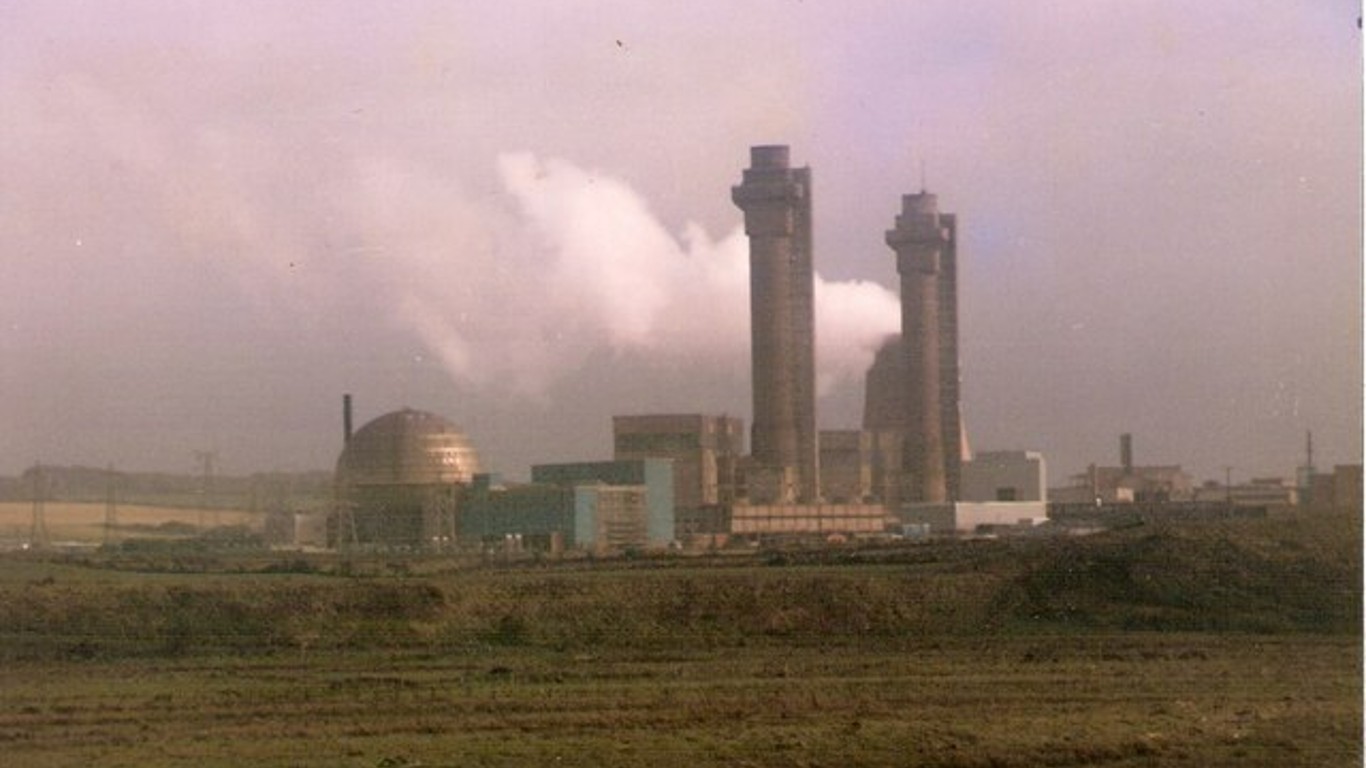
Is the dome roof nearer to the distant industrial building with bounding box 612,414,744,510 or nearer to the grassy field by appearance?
the distant industrial building with bounding box 612,414,744,510

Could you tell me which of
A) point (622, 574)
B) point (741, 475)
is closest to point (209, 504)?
point (622, 574)

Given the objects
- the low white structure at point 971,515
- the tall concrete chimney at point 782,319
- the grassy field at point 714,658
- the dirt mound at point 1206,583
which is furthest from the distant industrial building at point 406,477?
the dirt mound at point 1206,583

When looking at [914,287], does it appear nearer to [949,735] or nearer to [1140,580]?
[1140,580]

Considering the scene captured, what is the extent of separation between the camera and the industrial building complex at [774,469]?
205 feet

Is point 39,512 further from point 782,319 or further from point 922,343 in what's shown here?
point 922,343

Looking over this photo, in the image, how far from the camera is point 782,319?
82.9m

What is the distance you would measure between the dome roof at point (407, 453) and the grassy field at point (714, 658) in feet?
58.4

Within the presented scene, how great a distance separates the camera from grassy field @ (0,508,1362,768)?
18.6 m

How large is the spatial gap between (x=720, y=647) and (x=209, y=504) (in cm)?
2120

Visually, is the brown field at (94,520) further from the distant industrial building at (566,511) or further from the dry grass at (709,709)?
the dry grass at (709,709)

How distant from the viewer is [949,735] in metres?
19.1

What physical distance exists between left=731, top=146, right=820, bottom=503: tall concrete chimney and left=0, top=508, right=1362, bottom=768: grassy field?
36738 millimetres

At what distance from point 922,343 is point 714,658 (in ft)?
208

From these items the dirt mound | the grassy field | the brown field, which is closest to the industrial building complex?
the brown field
